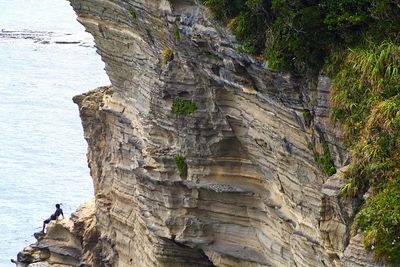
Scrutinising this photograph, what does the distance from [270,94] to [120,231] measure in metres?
10.6

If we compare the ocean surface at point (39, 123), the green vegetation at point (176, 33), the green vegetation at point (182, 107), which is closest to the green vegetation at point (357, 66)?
the green vegetation at point (176, 33)

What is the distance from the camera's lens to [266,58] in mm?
17234

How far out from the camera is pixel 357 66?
49.8 ft

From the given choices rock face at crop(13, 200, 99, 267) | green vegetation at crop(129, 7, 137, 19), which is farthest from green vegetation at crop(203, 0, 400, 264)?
rock face at crop(13, 200, 99, 267)

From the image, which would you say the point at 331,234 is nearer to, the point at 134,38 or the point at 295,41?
the point at 295,41

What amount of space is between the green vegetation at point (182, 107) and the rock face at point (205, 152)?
13 centimetres

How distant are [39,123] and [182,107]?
31786 millimetres

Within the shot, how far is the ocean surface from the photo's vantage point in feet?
133

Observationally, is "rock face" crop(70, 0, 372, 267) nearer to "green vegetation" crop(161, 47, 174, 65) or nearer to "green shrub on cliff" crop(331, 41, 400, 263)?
"green vegetation" crop(161, 47, 174, 65)

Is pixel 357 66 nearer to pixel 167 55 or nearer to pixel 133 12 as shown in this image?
pixel 167 55

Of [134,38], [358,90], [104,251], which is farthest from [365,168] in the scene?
[104,251]

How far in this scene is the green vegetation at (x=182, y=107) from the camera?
21836 mm

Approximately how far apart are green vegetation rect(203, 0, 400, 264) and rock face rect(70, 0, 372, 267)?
374mm

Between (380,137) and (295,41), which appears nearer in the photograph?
(380,137)
